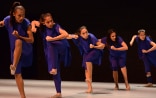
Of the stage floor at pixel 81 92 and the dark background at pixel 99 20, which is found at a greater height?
the dark background at pixel 99 20

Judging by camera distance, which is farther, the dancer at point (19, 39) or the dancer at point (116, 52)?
the dancer at point (116, 52)

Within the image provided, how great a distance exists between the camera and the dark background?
28.7 feet

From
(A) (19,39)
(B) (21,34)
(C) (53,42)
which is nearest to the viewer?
(A) (19,39)

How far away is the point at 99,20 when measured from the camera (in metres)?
9.16

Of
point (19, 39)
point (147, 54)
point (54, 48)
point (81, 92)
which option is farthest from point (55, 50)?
point (147, 54)

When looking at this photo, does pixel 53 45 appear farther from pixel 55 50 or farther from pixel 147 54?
pixel 147 54

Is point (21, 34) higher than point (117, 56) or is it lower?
higher

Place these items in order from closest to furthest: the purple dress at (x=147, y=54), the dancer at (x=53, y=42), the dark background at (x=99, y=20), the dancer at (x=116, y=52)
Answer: the dancer at (x=53, y=42) → the dancer at (x=116, y=52) → the purple dress at (x=147, y=54) → the dark background at (x=99, y=20)

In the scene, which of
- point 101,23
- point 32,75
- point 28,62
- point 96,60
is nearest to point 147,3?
point 101,23

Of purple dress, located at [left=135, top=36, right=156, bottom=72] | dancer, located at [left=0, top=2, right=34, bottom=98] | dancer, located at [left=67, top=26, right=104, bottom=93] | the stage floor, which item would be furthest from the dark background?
dancer, located at [left=0, top=2, right=34, bottom=98]

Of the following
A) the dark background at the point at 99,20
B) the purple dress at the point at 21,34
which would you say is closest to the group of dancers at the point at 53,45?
the purple dress at the point at 21,34

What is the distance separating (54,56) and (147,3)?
4.17 metres

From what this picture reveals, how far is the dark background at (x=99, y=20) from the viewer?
873 centimetres

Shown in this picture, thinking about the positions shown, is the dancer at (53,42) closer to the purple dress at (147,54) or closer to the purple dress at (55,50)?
the purple dress at (55,50)
